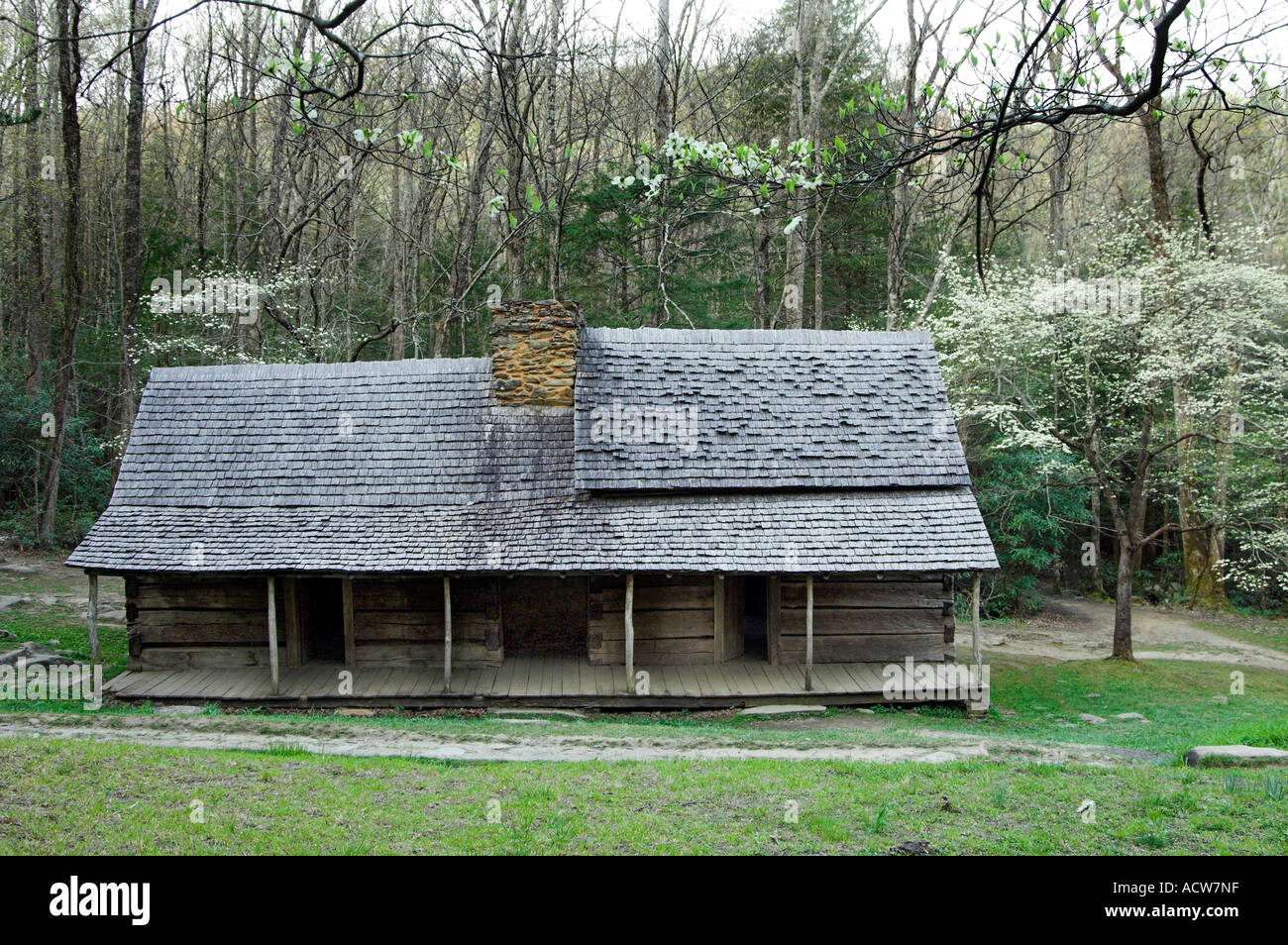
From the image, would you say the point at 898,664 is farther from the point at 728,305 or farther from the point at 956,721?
the point at 728,305

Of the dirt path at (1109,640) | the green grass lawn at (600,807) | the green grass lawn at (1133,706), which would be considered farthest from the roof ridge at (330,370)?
the dirt path at (1109,640)

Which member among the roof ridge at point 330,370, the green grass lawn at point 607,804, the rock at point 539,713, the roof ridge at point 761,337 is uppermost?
the roof ridge at point 761,337

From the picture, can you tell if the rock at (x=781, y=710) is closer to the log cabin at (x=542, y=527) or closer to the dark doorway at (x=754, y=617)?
the log cabin at (x=542, y=527)

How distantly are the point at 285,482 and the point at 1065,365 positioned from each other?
54.4ft

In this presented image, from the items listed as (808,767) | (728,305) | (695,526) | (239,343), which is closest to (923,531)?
(695,526)

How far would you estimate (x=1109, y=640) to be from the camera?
20.1 meters

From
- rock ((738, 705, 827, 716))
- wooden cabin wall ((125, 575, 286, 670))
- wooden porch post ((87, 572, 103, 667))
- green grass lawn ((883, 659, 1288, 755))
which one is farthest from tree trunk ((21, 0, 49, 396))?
green grass lawn ((883, 659, 1288, 755))

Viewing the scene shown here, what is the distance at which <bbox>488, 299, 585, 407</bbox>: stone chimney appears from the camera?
48.9 ft

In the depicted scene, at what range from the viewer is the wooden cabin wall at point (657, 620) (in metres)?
13.6

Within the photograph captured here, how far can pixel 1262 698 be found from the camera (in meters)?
14.2

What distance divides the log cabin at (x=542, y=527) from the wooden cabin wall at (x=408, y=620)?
0.03m

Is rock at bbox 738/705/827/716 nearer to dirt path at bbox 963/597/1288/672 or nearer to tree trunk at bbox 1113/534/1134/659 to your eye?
dirt path at bbox 963/597/1288/672

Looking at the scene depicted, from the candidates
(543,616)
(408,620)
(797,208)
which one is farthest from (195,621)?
(797,208)

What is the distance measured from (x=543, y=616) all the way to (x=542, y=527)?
68.8 inches
